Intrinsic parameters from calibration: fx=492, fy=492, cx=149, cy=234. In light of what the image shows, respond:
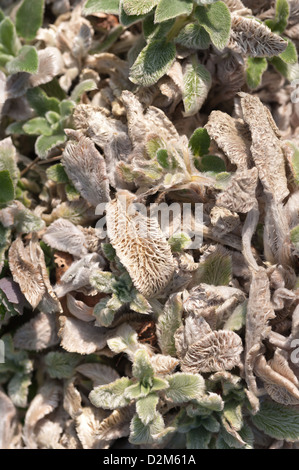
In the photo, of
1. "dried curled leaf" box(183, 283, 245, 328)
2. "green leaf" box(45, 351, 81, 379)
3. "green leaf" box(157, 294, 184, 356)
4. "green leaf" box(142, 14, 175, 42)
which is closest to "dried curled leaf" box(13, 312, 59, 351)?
"green leaf" box(45, 351, 81, 379)

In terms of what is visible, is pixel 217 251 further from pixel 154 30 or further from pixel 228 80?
pixel 154 30

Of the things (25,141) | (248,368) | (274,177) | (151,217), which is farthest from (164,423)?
(25,141)

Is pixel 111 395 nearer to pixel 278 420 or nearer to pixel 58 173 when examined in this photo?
pixel 278 420

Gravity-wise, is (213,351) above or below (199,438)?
above

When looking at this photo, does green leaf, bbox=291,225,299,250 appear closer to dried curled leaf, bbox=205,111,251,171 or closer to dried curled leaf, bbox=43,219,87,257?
dried curled leaf, bbox=205,111,251,171

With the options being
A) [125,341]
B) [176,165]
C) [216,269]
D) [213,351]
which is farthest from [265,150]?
[125,341]

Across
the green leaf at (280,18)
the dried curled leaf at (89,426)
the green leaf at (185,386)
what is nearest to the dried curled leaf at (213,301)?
the green leaf at (185,386)
